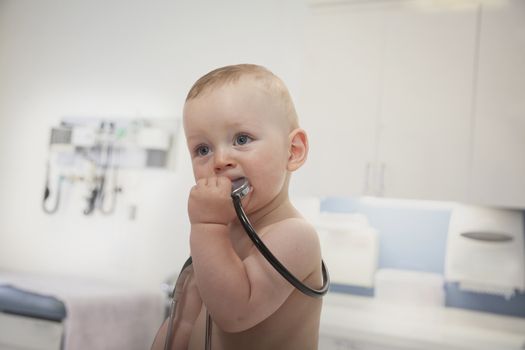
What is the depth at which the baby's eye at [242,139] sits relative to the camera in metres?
0.36

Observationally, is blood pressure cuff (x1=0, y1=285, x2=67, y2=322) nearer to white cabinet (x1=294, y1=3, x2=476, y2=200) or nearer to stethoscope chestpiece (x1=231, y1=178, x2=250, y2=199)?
white cabinet (x1=294, y1=3, x2=476, y2=200)

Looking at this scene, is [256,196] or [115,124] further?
[115,124]

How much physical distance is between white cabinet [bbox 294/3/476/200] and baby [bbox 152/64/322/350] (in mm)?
1347

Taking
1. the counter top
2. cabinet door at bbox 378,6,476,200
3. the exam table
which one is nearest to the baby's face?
the counter top

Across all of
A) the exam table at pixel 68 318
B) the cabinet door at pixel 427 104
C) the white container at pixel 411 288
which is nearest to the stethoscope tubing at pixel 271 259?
the exam table at pixel 68 318

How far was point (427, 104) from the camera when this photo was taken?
166cm

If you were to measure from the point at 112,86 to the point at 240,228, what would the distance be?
195 cm

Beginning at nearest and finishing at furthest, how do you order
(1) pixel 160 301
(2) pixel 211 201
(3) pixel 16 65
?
(2) pixel 211 201
(1) pixel 160 301
(3) pixel 16 65

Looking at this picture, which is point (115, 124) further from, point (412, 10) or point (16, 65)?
point (412, 10)

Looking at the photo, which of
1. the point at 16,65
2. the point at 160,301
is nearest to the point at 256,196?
the point at 160,301

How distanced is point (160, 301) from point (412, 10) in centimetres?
132

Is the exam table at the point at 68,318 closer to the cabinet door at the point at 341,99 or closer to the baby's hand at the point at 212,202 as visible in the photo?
the cabinet door at the point at 341,99

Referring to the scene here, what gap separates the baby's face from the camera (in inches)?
13.8

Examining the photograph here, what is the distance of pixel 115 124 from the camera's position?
2.15m
